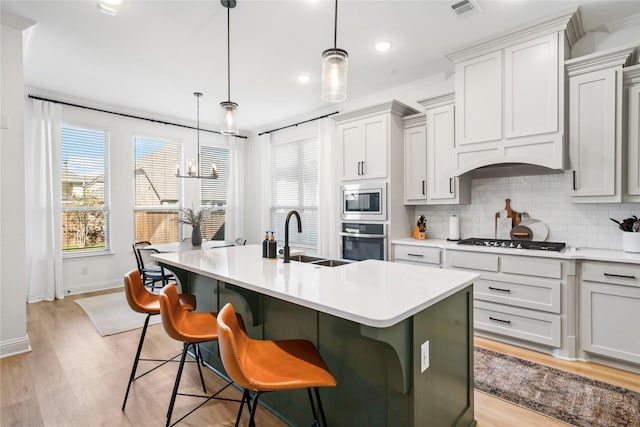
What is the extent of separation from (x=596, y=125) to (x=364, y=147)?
2218mm

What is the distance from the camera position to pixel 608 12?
107 inches

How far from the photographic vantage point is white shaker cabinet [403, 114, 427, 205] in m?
3.86

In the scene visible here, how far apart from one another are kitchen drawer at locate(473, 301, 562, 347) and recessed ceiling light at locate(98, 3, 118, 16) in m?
4.13

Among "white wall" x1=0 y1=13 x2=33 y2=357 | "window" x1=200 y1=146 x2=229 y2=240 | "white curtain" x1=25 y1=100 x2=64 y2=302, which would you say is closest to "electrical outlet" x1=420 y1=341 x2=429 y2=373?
"white wall" x1=0 y1=13 x2=33 y2=357

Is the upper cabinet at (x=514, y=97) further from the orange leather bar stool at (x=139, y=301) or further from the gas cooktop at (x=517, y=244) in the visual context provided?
the orange leather bar stool at (x=139, y=301)

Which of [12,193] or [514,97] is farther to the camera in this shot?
[514,97]

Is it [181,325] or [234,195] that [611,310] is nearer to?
[181,325]

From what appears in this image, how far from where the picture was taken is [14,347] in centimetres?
286

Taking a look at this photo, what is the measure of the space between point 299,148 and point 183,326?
450cm

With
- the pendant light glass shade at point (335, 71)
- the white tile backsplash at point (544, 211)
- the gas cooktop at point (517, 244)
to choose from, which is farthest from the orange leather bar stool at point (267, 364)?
the white tile backsplash at point (544, 211)

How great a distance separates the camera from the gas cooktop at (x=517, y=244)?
9.49 ft

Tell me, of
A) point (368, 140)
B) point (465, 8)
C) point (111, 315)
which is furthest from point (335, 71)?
point (111, 315)

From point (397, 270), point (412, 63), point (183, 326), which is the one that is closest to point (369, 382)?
point (397, 270)

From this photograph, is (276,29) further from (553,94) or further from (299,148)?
(299,148)
